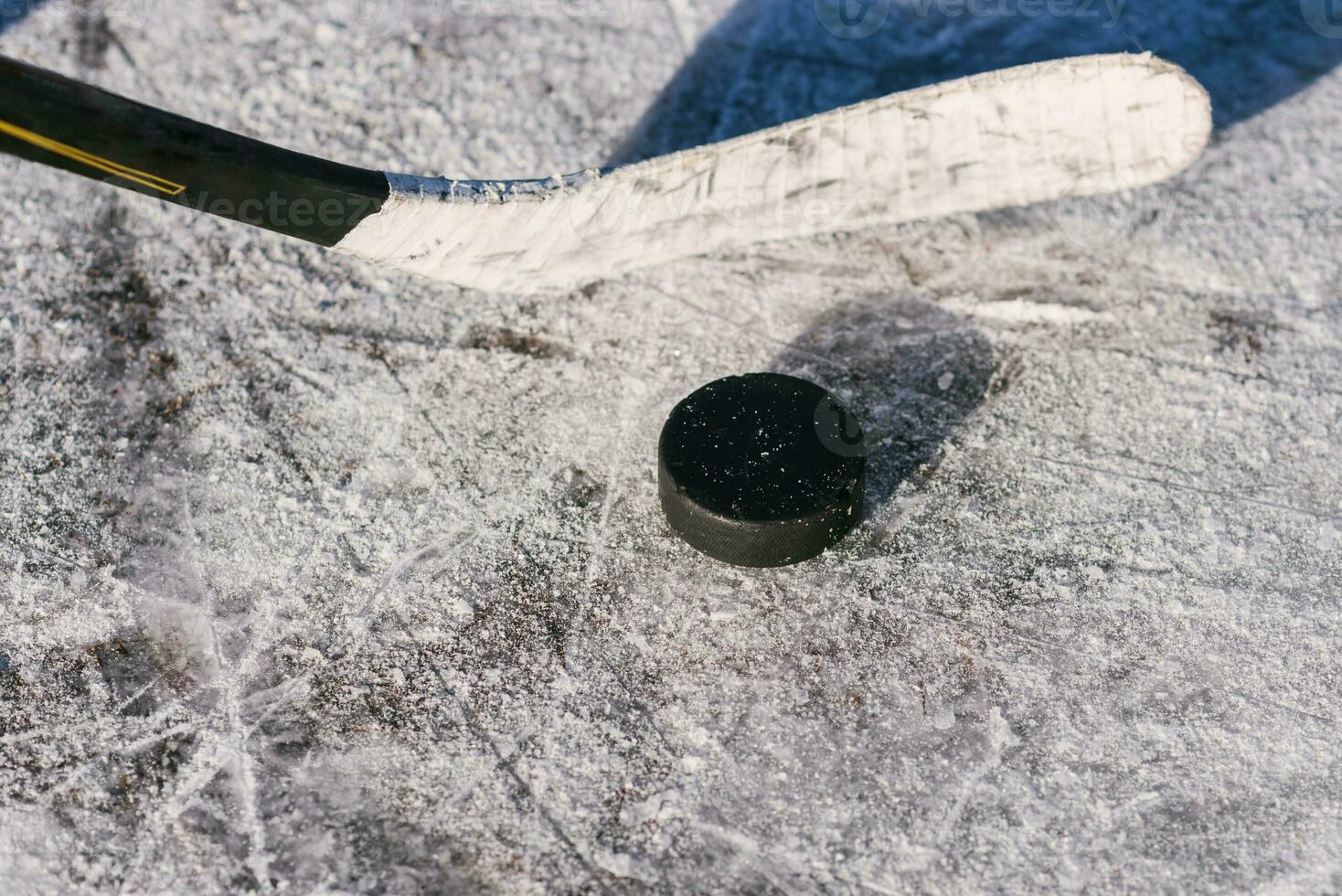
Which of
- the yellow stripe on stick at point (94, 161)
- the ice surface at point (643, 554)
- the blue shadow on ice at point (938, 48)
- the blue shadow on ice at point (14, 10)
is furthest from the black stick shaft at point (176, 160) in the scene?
the blue shadow on ice at point (14, 10)

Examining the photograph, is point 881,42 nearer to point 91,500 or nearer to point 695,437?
point 695,437

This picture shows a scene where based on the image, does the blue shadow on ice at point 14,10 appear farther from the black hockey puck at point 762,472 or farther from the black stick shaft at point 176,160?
the black hockey puck at point 762,472

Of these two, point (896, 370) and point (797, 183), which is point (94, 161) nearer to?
point (797, 183)

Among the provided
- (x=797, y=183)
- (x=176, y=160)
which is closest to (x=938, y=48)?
(x=797, y=183)

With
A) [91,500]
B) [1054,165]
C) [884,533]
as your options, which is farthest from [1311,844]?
[91,500]

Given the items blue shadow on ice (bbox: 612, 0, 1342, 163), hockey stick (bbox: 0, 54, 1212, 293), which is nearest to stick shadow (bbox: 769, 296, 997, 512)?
hockey stick (bbox: 0, 54, 1212, 293)
